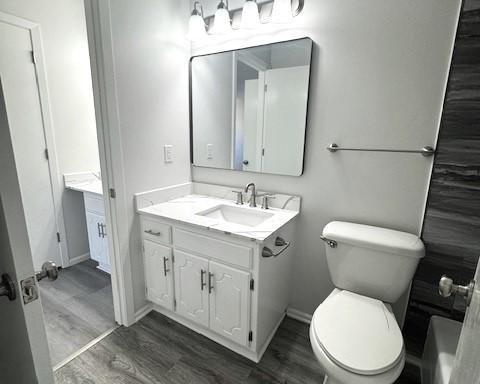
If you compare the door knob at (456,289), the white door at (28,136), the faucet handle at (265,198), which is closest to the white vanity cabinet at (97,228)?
the white door at (28,136)

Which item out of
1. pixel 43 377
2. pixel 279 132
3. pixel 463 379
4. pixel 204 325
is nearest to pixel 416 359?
pixel 463 379

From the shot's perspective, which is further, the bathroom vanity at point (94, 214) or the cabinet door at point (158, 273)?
the bathroom vanity at point (94, 214)

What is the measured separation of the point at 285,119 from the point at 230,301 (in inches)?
47.5

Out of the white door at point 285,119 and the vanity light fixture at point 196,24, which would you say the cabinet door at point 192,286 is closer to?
the white door at point 285,119

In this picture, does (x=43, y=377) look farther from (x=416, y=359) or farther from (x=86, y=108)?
(x=86, y=108)

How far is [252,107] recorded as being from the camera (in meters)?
1.85

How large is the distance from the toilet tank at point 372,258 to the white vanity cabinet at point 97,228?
188 centimetres

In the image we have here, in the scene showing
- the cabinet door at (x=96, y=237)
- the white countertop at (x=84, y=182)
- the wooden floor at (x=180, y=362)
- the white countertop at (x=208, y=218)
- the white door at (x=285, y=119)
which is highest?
the white door at (x=285, y=119)

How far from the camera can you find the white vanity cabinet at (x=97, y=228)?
225cm

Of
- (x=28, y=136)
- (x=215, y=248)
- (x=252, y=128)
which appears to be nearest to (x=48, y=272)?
(x=215, y=248)

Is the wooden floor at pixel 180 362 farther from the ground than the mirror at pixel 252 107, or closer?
closer

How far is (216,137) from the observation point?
2066mm

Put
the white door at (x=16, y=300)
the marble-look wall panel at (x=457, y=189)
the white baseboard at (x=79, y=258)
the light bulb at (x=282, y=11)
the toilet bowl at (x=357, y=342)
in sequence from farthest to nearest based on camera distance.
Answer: the white baseboard at (x=79, y=258) → the light bulb at (x=282, y=11) → the marble-look wall panel at (x=457, y=189) → the toilet bowl at (x=357, y=342) → the white door at (x=16, y=300)

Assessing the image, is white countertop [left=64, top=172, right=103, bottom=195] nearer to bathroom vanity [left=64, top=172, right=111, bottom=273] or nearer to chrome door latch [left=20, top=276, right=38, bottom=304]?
bathroom vanity [left=64, top=172, right=111, bottom=273]
